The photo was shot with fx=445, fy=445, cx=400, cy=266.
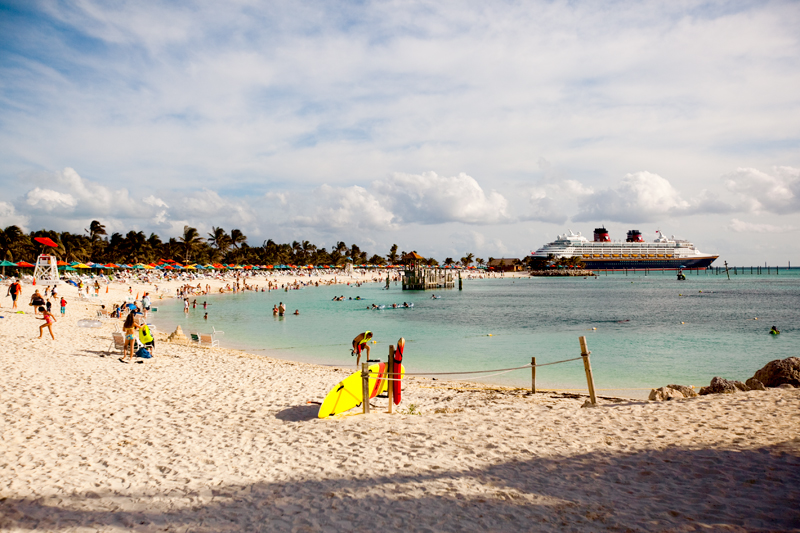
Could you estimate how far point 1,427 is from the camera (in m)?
6.50

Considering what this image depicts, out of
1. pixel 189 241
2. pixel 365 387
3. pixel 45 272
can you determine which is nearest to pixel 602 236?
pixel 189 241

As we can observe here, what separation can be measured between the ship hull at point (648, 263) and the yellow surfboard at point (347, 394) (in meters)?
130

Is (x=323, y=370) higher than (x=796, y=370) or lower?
lower

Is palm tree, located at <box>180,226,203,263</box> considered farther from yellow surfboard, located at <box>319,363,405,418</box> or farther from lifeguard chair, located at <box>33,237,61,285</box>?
yellow surfboard, located at <box>319,363,405,418</box>

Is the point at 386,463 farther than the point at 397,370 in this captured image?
No

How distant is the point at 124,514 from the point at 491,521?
3574mm

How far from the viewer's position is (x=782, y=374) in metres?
8.73

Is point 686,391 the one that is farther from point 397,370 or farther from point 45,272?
point 45,272

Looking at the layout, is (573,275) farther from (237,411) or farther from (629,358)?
(237,411)

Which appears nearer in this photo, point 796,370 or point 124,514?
point 124,514

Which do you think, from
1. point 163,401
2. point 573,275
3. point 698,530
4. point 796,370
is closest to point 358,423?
point 163,401

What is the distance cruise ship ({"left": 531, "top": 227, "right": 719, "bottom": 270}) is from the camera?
414 feet

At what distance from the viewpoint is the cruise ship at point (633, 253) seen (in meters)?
126

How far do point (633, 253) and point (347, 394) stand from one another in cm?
13599
